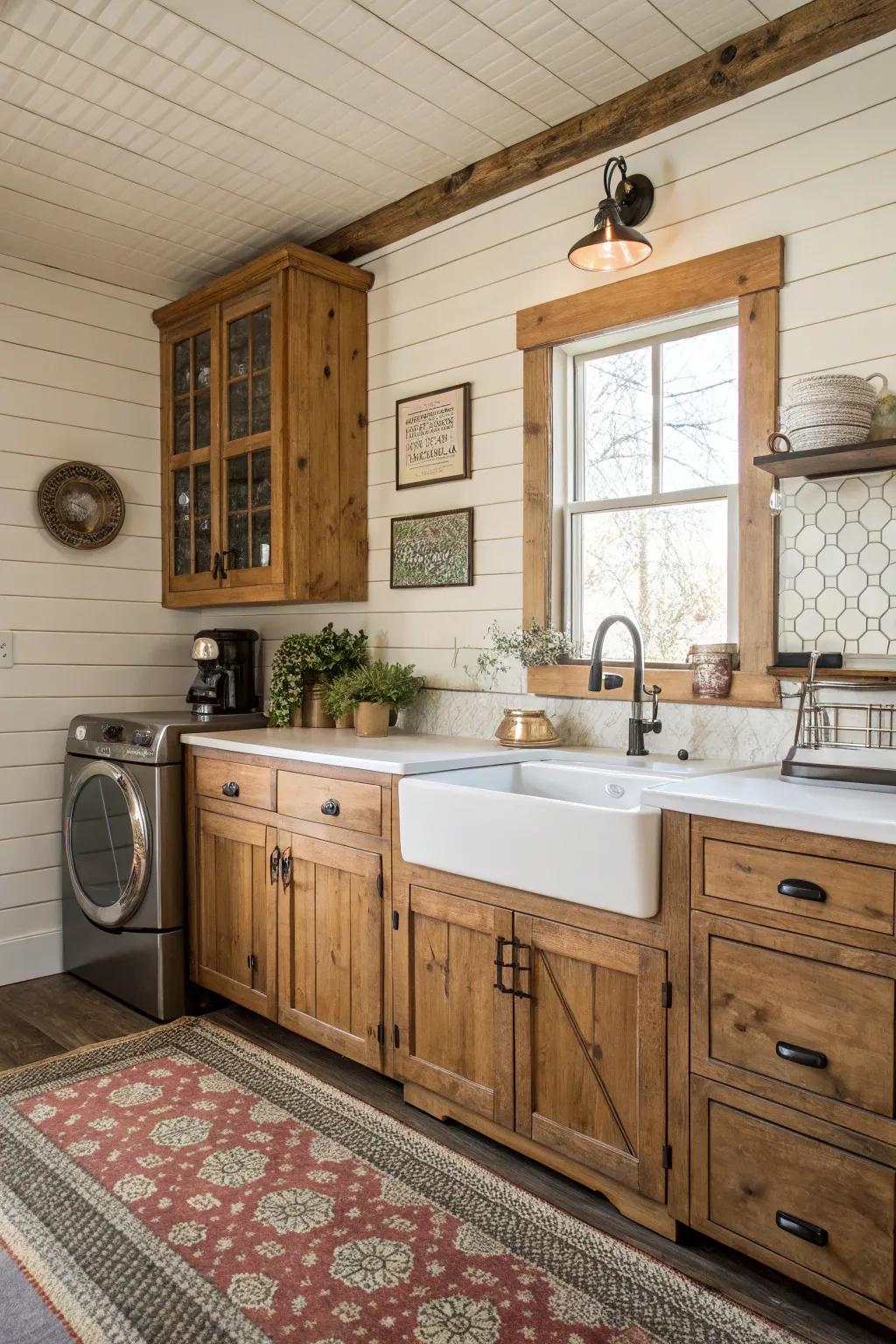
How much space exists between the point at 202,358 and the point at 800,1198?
3410 millimetres

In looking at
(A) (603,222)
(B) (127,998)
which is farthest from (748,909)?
(B) (127,998)

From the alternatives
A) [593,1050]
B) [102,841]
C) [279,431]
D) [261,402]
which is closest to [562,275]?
[279,431]

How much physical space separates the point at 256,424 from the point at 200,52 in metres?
1.23

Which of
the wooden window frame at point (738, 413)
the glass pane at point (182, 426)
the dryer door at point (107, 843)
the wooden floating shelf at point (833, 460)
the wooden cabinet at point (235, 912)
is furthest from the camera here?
the glass pane at point (182, 426)

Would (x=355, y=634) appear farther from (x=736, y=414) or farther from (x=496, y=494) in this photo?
(x=736, y=414)

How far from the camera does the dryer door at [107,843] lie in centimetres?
319

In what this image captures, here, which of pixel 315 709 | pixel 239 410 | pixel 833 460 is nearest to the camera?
pixel 833 460

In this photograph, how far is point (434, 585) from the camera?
10.6 feet

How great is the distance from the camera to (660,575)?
2.72 meters

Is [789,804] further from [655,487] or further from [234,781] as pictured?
[234,781]

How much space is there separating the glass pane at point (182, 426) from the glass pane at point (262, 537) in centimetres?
63

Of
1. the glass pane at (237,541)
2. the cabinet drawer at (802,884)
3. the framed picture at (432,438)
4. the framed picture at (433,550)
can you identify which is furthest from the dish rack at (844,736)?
the glass pane at (237,541)

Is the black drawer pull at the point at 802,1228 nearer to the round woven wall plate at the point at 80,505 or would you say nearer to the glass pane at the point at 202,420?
the glass pane at the point at 202,420

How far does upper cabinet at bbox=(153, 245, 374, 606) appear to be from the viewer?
3.29 metres
